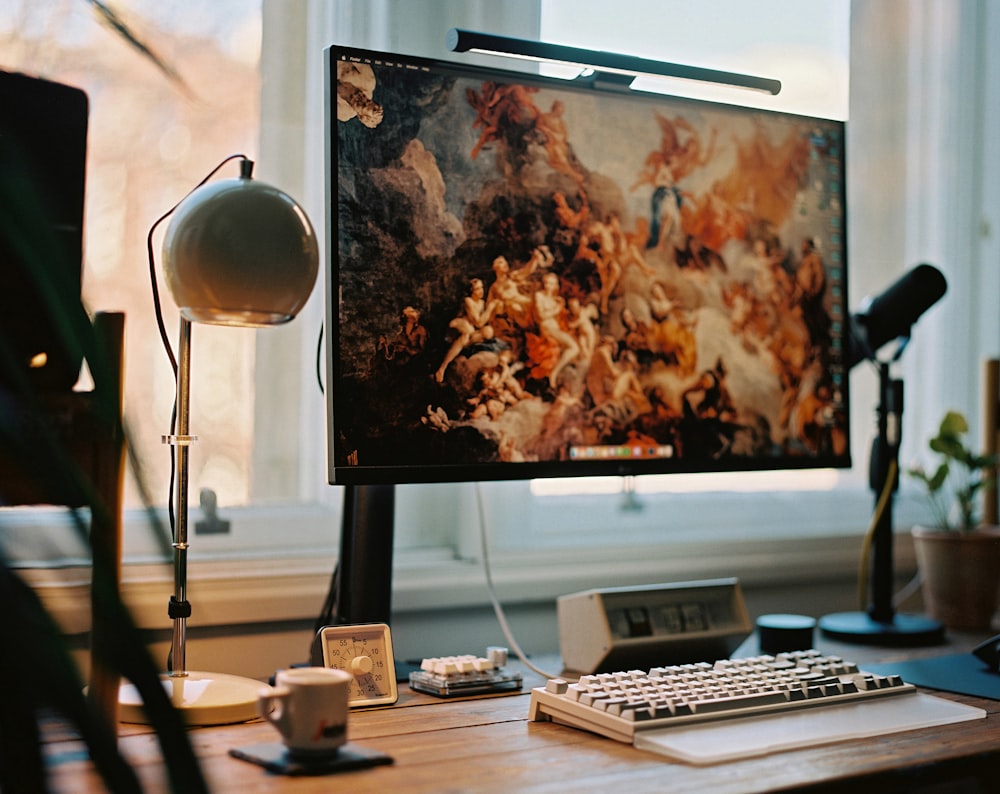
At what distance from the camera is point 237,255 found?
37.8 inches

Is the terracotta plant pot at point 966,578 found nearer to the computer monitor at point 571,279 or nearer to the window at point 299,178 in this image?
the window at point 299,178

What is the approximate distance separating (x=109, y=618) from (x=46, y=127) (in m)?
0.92

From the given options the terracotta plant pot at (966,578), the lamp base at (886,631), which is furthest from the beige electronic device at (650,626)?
the terracotta plant pot at (966,578)

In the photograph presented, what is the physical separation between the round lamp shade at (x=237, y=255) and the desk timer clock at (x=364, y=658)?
13.5 inches

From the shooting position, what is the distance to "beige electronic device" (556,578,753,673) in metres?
1.23

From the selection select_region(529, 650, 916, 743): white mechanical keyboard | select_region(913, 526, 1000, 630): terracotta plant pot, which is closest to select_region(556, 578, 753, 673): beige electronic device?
select_region(529, 650, 916, 743): white mechanical keyboard

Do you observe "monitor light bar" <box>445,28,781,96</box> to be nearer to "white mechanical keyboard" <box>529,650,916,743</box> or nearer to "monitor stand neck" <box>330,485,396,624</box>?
"monitor stand neck" <box>330,485,396,624</box>

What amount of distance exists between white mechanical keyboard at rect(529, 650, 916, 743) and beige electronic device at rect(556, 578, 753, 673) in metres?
0.10

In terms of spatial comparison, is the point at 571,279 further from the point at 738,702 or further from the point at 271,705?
the point at 271,705

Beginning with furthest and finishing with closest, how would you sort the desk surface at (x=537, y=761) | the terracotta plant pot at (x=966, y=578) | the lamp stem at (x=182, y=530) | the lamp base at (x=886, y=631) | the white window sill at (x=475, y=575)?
the terracotta plant pot at (x=966, y=578), the lamp base at (x=886, y=631), the white window sill at (x=475, y=575), the lamp stem at (x=182, y=530), the desk surface at (x=537, y=761)

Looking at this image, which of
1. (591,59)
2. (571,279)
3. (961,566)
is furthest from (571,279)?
(961,566)

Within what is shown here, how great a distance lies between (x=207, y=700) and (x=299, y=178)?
785mm

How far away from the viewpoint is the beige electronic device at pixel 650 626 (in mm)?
1226

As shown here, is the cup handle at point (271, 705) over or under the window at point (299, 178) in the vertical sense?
under
